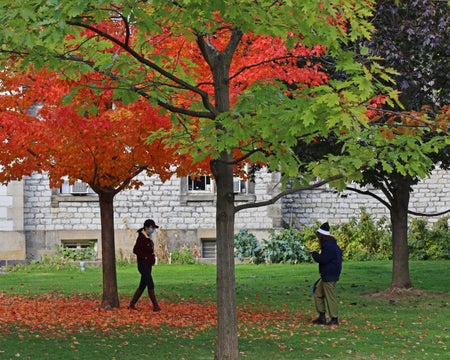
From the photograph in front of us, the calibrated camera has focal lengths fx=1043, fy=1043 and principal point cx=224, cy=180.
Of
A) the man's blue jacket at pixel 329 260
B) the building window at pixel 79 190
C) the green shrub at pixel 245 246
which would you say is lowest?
the man's blue jacket at pixel 329 260

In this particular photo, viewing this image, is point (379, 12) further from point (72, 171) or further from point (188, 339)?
point (188, 339)

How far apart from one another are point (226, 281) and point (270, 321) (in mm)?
4630

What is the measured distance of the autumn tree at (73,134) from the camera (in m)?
15.4

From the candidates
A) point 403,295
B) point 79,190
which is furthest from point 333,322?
point 79,190

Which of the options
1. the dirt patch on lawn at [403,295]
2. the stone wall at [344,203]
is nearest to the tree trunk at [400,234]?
the dirt patch on lawn at [403,295]

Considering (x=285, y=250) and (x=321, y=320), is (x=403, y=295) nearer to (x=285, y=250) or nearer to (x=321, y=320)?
(x=321, y=320)

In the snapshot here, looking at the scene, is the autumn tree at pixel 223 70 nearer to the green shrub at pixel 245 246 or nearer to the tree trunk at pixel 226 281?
the tree trunk at pixel 226 281

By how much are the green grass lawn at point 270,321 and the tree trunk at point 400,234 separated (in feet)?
1.96

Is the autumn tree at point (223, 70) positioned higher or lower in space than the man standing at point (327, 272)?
higher

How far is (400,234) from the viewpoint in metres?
20.4

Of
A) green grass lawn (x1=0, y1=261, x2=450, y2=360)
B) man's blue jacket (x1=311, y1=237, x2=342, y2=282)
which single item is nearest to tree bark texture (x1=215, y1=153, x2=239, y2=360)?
green grass lawn (x1=0, y1=261, x2=450, y2=360)

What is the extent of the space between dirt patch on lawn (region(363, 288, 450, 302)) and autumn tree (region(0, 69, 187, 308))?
551 centimetres

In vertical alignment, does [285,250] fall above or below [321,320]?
above

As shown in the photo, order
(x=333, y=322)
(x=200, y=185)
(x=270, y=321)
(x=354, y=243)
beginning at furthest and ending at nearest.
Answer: (x=200, y=185)
(x=354, y=243)
(x=270, y=321)
(x=333, y=322)
